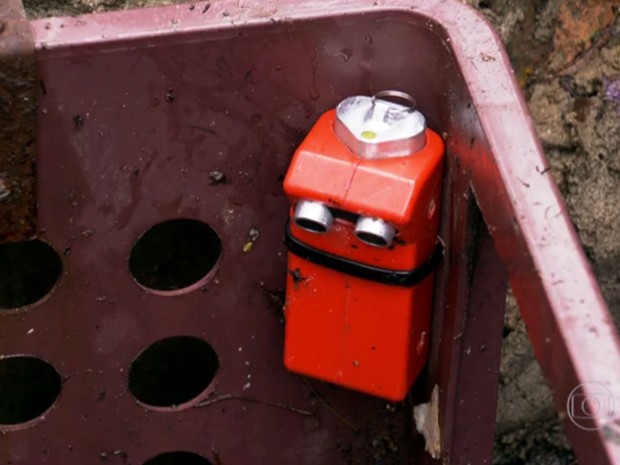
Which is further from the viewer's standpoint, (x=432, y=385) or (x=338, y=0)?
(x=432, y=385)

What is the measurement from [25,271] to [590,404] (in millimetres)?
1198

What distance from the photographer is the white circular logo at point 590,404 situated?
3.43 ft

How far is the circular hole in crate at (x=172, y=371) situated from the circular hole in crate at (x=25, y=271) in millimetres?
262

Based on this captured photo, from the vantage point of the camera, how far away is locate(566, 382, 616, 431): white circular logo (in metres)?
1.05

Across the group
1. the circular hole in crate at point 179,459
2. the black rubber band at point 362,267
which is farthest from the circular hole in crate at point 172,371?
→ the black rubber band at point 362,267

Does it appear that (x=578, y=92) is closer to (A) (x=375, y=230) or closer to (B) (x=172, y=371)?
(A) (x=375, y=230)

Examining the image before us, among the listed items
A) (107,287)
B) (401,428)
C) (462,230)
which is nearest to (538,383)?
(401,428)

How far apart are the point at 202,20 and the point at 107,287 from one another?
445mm

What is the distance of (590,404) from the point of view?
1.06m

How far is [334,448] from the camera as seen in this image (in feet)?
6.33

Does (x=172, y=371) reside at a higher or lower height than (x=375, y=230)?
lower

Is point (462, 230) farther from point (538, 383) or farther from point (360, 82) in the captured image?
point (538, 383)

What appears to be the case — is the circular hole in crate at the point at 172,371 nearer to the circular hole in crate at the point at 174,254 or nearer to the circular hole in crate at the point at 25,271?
the circular hole in crate at the point at 174,254

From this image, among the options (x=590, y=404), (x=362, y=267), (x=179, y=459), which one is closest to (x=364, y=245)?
(x=362, y=267)
